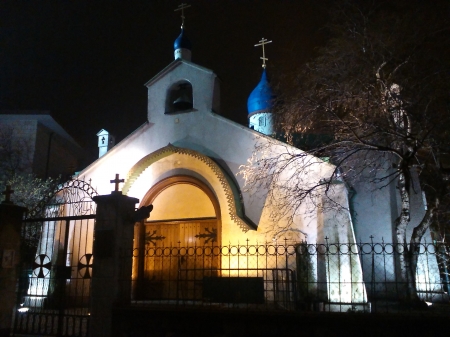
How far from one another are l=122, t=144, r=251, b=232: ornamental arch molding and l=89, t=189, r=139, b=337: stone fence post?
13.4 feet

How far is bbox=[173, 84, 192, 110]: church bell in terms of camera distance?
13641mm

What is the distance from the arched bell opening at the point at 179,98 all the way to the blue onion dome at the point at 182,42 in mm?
3137

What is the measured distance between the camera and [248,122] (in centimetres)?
2164

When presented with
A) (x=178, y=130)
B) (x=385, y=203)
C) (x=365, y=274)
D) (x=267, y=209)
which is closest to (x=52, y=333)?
(x=267, y=209)

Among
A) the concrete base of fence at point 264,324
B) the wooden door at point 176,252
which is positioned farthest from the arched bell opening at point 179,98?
the concrete base of fence at point 264,324

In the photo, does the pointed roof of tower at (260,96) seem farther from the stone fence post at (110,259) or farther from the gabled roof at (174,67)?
the stone fence post at (110,259)

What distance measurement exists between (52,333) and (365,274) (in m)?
8.03

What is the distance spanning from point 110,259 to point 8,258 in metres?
2.35

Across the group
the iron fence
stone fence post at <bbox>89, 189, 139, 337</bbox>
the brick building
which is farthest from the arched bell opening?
the brick building

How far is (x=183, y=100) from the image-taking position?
13.6 meters

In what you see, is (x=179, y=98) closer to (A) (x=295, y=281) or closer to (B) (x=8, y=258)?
(B) (x=8, y=258)

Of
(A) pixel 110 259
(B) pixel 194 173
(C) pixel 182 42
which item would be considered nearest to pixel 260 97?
(C) pixel 182 42

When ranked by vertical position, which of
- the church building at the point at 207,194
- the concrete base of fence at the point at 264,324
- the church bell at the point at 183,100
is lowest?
the concrete base of fence at the point at 264,324

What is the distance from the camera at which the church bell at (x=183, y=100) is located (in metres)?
13.6
